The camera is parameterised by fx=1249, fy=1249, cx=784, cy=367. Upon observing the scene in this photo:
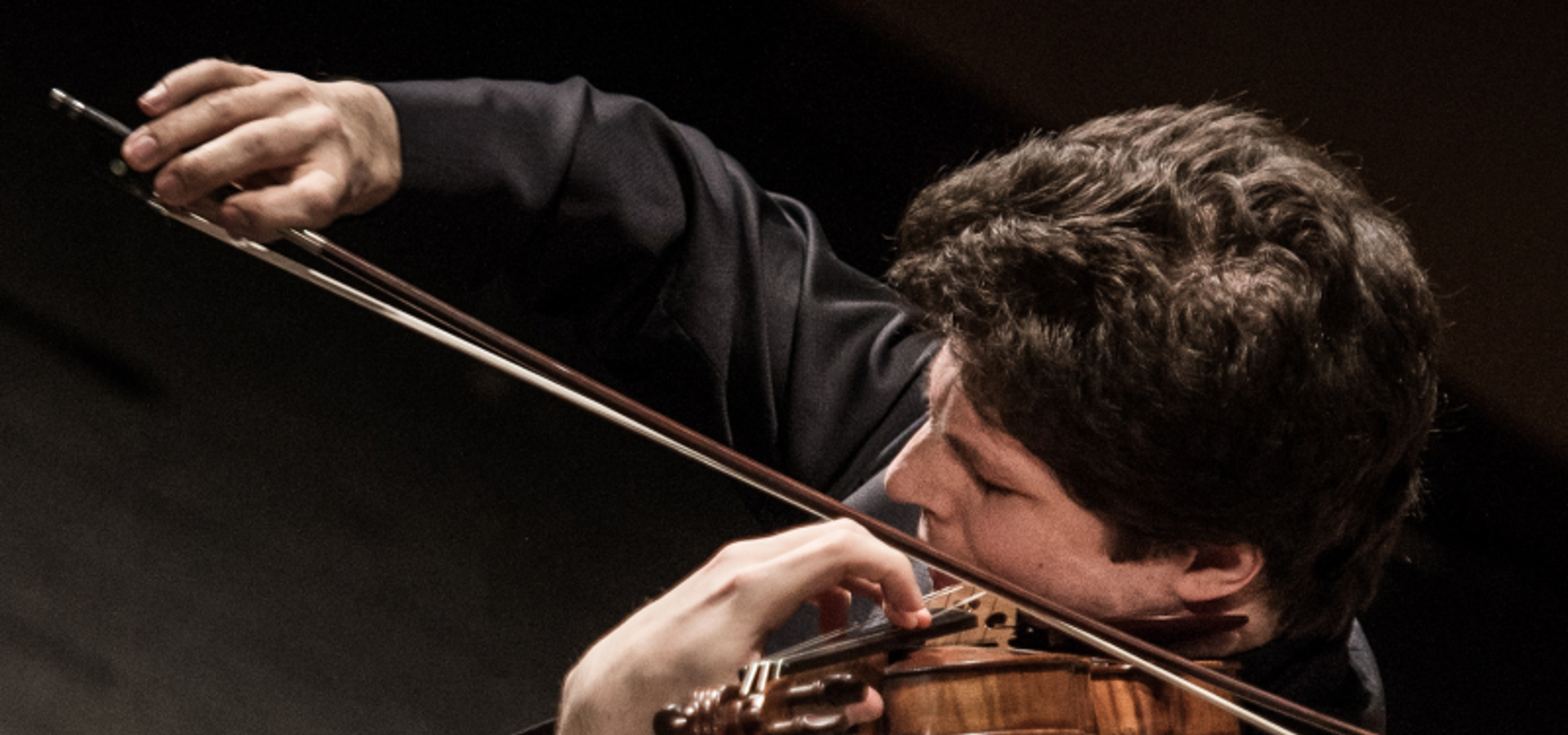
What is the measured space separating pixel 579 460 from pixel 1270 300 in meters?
0.68

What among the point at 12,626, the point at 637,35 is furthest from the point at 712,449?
the point at 12,626

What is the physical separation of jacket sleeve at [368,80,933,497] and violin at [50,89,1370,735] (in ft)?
0.47

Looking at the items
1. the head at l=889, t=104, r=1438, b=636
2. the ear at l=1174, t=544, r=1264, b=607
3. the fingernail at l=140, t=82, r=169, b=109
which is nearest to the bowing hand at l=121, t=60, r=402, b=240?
the fingernail at l=140, t=82, r=169, b=109

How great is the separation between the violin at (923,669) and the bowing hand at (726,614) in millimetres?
23

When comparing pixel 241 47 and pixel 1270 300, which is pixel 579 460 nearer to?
pixel 241 47

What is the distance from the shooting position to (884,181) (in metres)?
1.13

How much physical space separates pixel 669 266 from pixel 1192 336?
1.18ft

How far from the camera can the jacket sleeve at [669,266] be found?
2.63ft

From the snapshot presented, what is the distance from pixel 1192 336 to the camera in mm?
701

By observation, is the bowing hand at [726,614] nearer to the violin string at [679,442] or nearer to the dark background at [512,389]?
the violin string at [679,442]

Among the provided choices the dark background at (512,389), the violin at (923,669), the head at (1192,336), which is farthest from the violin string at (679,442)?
the dark background at (512,389)

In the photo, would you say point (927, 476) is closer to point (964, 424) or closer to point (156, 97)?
point (964, 424)

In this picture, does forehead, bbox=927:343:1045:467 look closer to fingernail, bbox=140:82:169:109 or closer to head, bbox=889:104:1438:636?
head, bbox=889:104:1438:636

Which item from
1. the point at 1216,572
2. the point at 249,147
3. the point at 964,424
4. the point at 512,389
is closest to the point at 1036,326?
the point at 964,424
